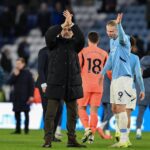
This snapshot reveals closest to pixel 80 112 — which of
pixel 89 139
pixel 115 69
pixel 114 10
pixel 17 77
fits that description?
pixel 89 139

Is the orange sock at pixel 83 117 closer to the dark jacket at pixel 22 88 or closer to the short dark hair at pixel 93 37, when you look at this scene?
the short dark hair at pixel 93 37

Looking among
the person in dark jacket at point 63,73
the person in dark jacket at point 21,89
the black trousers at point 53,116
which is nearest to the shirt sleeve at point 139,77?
the person in dark jacket at point 63,73

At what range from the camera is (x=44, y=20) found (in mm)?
33875

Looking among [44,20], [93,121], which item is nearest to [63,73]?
[93,121]

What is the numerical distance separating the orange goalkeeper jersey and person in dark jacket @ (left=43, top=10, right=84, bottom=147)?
8.77ft

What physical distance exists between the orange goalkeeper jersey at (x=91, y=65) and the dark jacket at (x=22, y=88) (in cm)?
412

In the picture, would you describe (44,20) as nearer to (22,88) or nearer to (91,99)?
(22,88)

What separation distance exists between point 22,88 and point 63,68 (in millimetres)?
7061

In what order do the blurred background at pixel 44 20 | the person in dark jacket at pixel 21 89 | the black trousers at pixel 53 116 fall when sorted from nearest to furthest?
the black trousers at pixel 53 116, the person in dark jacket at pixel 21 89, the blurred background at pixel 44 20

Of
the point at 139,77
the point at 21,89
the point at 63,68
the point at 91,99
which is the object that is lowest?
the point at 91,99

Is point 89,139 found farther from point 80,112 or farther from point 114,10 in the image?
point 114,10

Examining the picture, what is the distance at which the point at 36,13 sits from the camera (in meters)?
35.9

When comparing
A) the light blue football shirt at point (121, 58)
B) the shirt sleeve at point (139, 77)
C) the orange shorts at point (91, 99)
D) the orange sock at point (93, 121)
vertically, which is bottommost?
the orange sock at point (93, 121)

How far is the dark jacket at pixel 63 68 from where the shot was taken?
15.2 meters
